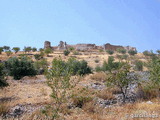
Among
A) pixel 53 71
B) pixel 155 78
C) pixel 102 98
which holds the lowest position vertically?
pixel 102 98

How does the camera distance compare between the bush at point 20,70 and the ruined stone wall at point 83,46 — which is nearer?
the bush at point 20,70

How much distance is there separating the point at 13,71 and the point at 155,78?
14104 mm

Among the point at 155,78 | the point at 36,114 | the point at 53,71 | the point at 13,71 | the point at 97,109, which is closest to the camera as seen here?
the point at 53,71

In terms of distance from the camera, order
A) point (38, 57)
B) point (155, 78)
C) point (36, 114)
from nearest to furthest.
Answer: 1. point (36, 114)
2. point (155, 78)
3. point (38, 57)

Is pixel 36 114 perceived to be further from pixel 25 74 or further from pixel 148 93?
pixel 25 74

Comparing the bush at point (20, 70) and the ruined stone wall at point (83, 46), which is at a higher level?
the ruined stone wall at point (83, 46)

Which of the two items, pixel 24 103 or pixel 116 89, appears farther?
pixel 116 89

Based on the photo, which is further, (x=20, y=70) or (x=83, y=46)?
(x=83, y=46)

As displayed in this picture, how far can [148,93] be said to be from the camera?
32.4ft

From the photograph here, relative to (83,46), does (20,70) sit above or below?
below

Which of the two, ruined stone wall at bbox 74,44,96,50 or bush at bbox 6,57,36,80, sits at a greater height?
ruined stone wall at bbox 74,44,96,50

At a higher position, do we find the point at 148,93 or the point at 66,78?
the point at 66,78

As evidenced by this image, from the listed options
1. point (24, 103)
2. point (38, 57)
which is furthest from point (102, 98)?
point (38, 57)

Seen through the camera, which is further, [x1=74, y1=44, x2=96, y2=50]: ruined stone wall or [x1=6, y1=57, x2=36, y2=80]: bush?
[x1=74, y1=44, x2=96, y2=50]: ruined stone wall
